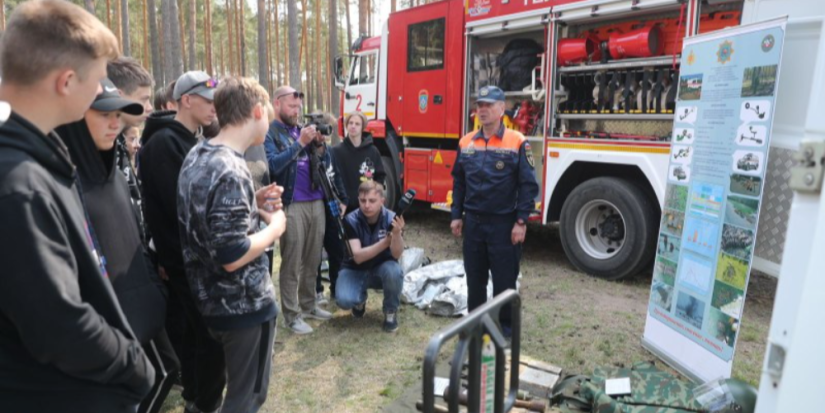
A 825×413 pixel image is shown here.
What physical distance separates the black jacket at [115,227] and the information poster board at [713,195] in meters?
2.99

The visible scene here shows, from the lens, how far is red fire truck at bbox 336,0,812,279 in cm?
480

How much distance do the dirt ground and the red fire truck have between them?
64 centimetres

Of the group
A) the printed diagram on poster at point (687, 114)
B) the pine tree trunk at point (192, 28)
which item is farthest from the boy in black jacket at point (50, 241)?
the pine tree trunk at point (192, 28)

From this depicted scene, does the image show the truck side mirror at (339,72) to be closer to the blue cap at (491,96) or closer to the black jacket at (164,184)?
the blue cap at (491,96)

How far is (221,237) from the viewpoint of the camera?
76.4 inches

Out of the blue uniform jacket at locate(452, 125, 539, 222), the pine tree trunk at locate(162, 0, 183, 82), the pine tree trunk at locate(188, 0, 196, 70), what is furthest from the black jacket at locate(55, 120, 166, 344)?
the pine tree trunk at locate(188, 0, 196, 70)

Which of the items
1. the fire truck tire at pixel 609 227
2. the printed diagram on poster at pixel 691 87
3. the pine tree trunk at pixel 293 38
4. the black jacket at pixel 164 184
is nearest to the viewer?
the black jacket at pixel 164 184

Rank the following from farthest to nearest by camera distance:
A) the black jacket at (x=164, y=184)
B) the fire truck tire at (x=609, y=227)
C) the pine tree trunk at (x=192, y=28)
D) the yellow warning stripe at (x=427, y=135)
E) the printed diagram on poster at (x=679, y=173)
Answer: the pine tree trunk at (x=192, y=28), the yellow warning stripe at (x=427, y=135), the fire truck tire at (x=609, y=227), the printed diagram on poster at (x=679, y=173), the black jacket at (x=164, y=184)

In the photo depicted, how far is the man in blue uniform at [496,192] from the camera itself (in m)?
3.77

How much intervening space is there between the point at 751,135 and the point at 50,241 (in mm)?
3239

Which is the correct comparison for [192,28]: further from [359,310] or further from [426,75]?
[359,310]

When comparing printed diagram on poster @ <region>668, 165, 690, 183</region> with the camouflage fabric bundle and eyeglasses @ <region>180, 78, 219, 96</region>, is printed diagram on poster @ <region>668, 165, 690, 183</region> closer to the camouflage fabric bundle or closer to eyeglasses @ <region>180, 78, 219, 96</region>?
the camouflage fabric bundle

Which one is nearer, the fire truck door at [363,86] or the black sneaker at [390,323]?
the black sneaker at [390,323]

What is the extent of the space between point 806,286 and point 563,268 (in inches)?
182
